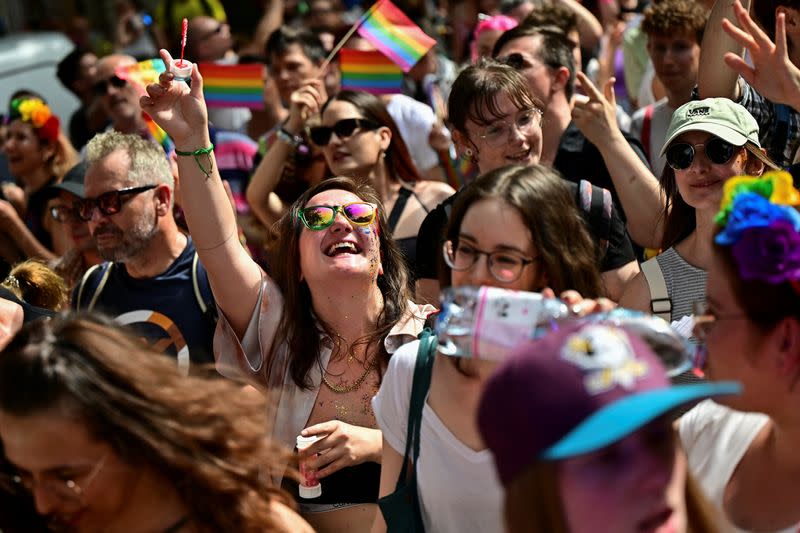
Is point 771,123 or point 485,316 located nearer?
point 485,316

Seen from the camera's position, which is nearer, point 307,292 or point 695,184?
point 695,184

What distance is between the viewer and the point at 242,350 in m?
3.59

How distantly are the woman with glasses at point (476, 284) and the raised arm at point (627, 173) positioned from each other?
4.84ft

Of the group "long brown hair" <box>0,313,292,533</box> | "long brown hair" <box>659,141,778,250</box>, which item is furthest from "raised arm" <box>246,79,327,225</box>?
"long brown hair" <box>0,313,292,533</box>

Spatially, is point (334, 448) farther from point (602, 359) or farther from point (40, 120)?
point (40, 120)

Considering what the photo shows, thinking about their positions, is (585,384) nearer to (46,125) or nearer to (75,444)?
(75,444)

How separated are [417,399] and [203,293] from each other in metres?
1.84

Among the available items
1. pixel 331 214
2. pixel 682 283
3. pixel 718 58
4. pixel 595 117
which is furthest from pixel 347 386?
pixel 718 58

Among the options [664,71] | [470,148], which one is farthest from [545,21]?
[470,148]

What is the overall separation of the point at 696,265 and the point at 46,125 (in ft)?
16.1

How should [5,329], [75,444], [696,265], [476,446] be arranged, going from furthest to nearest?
[5,329] → [696,265] → [476,446] → [75,444]

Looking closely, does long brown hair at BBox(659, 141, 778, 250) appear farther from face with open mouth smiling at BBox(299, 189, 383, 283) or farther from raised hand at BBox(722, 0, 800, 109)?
face with open mouth smiling at BBox(299, 189, 383, 283)

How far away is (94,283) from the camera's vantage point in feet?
15.3

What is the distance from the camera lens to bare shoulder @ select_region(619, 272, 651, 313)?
11.3 feet
